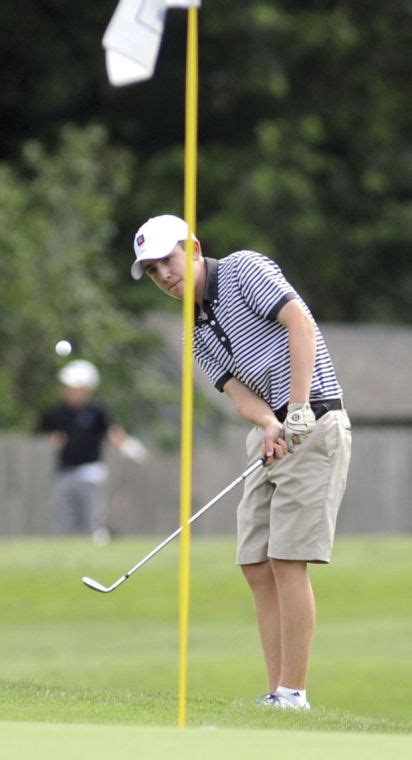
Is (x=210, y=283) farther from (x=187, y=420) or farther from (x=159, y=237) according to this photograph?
(x=187, y=420)

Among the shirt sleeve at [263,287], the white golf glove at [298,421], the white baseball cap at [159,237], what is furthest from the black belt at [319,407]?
the white baseball cap at [159,237]

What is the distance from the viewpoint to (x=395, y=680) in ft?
35.5

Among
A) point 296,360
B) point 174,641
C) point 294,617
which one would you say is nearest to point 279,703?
point 294,617

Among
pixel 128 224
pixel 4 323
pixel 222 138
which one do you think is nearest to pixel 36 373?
pixel 4 323

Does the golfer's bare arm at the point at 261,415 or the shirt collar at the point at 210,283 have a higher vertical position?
the shirt collar at the point at 210,283

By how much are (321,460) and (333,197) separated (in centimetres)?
3350

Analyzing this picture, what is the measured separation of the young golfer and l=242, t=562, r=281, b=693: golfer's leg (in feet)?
0.10

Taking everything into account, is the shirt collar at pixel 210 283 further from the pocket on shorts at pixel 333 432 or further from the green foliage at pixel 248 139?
the green foliage at pixel 248 139

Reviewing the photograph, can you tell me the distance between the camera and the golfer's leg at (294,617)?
729 cm

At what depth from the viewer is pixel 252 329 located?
24.1 ft

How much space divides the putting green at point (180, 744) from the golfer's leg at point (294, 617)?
1390 mm

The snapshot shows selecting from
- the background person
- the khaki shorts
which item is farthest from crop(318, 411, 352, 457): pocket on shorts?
the background person

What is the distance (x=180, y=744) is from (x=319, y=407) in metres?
2.31

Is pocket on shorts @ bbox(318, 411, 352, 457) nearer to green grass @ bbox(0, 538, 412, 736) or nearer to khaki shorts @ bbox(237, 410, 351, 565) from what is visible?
khaki shorts @ bbox(237, 410, 351, 565)
